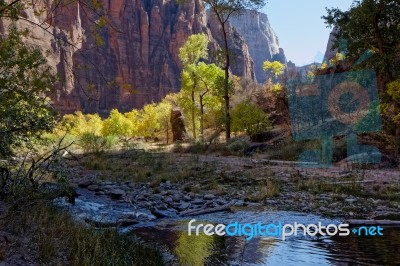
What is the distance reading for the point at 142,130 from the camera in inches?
2119

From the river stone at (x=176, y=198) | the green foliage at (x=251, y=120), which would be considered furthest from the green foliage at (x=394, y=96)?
the green foliage at (x=251, y=120)

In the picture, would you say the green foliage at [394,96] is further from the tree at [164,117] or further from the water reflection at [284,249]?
the tree at [164,117]

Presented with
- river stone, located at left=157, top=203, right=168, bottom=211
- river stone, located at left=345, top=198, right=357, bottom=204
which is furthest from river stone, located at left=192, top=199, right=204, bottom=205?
river stone, located at left=345, top=198, right=357, bottom=204

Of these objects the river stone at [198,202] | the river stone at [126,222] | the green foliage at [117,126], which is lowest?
the river stone at [126,222]

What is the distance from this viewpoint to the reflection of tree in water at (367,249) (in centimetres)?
488

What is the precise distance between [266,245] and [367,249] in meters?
1.43

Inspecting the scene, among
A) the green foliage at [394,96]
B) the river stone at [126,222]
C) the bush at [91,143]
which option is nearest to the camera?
the river stone at [126,222]

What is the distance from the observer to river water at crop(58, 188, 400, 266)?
5.01 m

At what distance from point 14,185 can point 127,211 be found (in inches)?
115

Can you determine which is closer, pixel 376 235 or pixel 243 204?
pixel 376 235

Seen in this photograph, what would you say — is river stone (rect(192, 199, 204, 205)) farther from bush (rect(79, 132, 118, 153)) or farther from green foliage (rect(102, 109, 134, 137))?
green foliage (rect(102, 109, 134, 137))

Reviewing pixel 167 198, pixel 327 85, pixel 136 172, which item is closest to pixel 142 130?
pixel 327 85

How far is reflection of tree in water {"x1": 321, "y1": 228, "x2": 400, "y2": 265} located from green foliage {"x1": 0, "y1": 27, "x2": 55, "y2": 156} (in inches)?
195

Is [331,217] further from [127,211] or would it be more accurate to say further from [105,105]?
[105,105]
